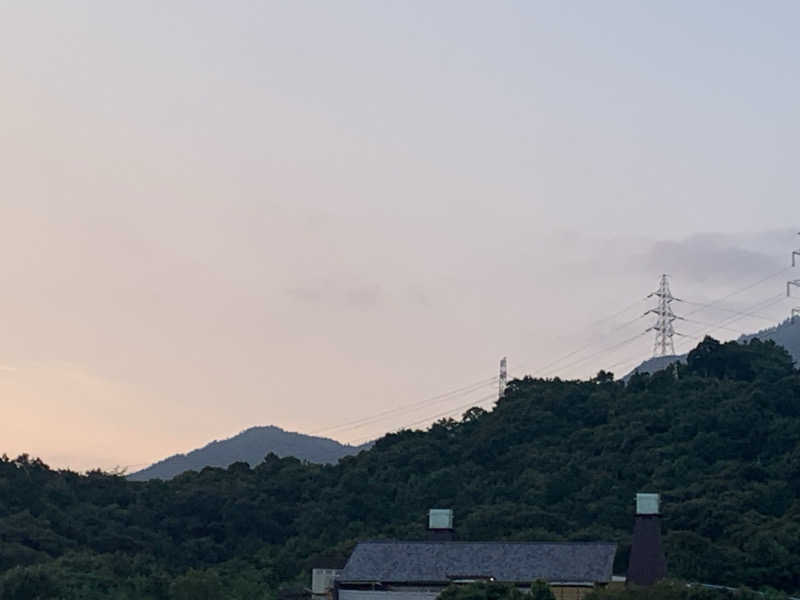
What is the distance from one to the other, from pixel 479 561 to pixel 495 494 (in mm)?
23576

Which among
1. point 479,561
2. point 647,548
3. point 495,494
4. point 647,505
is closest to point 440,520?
point 479,561

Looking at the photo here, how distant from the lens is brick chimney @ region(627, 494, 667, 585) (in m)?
61.0

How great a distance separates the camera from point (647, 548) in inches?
2429

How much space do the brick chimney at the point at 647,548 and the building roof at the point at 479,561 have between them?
133 cm

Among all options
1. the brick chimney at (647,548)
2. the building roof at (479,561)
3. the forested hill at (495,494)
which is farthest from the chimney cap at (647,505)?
the forested hill at (495,494)

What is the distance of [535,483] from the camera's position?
281 feet

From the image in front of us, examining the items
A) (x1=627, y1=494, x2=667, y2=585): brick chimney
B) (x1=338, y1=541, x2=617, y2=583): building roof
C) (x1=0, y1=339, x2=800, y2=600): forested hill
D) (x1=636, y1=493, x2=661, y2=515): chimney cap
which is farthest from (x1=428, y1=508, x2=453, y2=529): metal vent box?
(x1=636, y1=493, x2=661, y2=515): chimney cap

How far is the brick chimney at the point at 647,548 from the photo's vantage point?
2402 inches

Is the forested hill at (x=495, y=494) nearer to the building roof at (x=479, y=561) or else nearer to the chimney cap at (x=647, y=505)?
the chimney cap at (x=647, y=505)

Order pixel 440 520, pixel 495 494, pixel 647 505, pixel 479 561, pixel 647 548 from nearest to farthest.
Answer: pixel 647 548 < pixel 647 505 < pixel 479 561 < pixel 440 520 < pixel 495 494

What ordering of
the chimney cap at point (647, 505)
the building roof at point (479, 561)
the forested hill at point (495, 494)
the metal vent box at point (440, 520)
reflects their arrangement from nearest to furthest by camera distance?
the building roof at point (479, 561), the chimney cap at point (647, 505), the forested hill at point (495, 494), the metal vent box at point (440, 520)

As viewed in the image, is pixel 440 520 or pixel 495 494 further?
pixel 495 494

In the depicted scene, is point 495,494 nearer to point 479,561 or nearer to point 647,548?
point 479,561

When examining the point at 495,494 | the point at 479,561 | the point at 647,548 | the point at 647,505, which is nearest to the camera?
the point at 647,548
